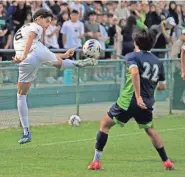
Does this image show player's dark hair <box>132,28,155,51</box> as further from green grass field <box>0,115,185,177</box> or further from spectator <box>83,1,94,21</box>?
spectator <box>83,1,94,21</box>

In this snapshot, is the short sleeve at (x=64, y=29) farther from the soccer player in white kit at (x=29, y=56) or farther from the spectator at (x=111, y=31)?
the soccer player in white kit at (x=29, y=56)

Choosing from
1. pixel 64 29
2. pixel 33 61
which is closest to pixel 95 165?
pixel 33 61

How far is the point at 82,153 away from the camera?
1271 centimetres

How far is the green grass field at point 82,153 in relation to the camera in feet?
35.5

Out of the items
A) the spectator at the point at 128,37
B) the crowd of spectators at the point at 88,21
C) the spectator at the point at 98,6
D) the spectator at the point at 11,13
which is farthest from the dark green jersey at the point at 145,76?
the spectator at the point at 98,6

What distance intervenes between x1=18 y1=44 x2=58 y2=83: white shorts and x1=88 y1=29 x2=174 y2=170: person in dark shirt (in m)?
2.79

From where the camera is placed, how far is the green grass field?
10812mm

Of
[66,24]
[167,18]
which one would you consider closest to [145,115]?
[66,24]

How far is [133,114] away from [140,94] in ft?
0.95

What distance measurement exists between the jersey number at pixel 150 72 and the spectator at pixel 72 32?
11579 millimetres

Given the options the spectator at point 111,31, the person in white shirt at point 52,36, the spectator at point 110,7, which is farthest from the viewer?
the spectator at point 110,7

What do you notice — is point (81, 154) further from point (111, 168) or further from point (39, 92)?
point (39, 92)

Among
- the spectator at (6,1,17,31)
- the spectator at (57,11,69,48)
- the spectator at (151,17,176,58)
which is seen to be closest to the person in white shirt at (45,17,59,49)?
the spectator at (57,11,69,48)

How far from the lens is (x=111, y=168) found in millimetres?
11141
